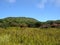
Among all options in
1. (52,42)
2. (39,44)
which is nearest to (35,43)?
(39,44)

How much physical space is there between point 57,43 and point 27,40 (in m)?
1.69

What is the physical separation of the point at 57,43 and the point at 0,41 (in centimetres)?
308

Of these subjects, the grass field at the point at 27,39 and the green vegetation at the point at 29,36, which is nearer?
the grass field at the point at 27,39

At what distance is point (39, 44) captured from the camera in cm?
1029

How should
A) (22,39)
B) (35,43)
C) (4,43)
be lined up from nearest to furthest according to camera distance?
(4,43), (35,43), (22,39)

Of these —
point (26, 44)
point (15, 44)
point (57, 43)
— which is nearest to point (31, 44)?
point (26, 44)

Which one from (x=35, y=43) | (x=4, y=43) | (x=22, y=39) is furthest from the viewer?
(x=22, y=39)

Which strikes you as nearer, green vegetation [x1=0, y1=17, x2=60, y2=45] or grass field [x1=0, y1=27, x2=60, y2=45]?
grass field [x1=0, y1=27, x2=60, y2=45]

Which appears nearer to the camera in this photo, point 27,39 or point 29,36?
point 27,39

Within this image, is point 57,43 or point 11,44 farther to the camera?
point 57,43

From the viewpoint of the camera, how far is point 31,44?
1016 centimetres

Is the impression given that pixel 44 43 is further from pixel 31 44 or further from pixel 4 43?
pixel 4 43

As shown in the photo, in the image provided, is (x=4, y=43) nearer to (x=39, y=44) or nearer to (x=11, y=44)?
(x=11, y=44)

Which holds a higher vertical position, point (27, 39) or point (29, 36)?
point (29, 36)
